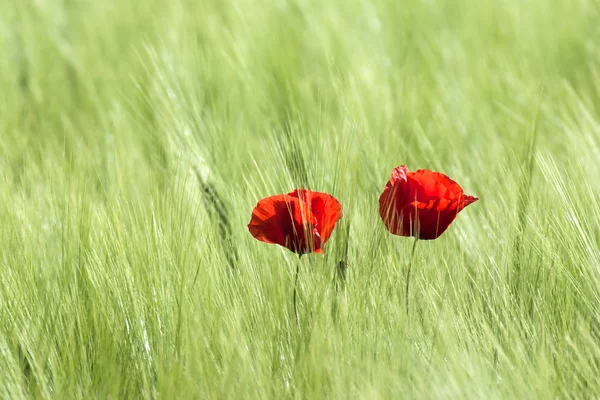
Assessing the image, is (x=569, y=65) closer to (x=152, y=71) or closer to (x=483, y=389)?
(x=152, y=71)

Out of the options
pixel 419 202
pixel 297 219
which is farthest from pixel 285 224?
pixel 419 202

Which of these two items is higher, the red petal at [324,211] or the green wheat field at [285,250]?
the red petal at [324,211]

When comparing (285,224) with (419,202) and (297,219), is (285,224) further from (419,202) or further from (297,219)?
(419,202)

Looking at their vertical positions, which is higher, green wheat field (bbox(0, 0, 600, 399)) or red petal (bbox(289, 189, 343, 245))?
red petal (bbox(289, 189, 343, 245))
